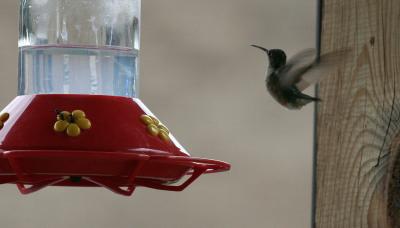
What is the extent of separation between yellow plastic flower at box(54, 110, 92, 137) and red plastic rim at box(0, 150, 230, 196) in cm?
13

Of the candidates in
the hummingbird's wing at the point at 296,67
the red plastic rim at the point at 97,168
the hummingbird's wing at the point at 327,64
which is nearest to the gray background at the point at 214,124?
the hummingbird's wing at the point at 296,67

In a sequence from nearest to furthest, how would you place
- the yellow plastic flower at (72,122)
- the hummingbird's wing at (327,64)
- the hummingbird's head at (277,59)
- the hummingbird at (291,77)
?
the yellow plastic flower at (72,122)
the hummingbird's wing at (327,64)
the hummingbird at (291,77)
the hummingbird's head at (277,59)

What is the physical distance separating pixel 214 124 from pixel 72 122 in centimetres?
606

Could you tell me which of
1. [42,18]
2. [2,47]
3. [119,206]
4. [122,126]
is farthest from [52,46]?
[2,47]

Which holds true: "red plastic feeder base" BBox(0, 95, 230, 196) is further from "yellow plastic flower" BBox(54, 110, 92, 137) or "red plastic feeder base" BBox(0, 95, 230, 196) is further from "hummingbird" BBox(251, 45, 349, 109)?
"hummingbird" BBox(251, 45, 349, 109)

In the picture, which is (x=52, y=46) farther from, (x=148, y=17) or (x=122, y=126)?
(x=148, y=17)

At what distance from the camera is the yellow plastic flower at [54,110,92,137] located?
143 inches

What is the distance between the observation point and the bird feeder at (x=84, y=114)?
11.7 ft

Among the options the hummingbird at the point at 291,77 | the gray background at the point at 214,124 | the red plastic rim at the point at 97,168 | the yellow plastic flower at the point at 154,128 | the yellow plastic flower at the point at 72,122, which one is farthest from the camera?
the gray background at the point at 214,124

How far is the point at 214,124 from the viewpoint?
31.8 feet

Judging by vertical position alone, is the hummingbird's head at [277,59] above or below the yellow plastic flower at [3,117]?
above

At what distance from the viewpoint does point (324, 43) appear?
3.84 m

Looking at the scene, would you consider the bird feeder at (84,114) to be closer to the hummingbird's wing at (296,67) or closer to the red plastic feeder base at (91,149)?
the red plastic feeder base at (91,149)

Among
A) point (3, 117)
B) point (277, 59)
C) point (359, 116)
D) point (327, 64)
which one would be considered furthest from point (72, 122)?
point (277, 59)
